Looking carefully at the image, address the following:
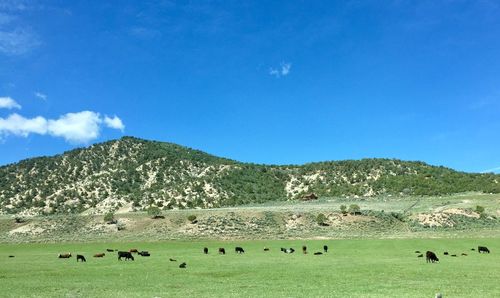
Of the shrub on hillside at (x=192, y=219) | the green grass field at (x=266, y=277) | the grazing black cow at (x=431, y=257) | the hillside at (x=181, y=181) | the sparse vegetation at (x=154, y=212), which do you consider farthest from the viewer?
the hillside at (x=181, y=181)

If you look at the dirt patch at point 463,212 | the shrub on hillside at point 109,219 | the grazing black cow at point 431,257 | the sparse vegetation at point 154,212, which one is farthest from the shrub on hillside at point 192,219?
the grazing black cow at point 431,257

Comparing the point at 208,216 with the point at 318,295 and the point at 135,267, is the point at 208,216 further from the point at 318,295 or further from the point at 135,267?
the point at 318,295

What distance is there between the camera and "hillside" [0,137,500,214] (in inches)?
5861

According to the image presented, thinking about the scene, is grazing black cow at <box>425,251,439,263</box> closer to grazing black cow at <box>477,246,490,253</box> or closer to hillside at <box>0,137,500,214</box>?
grazing black cow at <box>477,246,490,253</box>

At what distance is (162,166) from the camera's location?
181 metres

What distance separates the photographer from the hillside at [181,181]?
14888cm

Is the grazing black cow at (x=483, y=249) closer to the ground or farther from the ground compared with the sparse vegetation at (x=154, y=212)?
closer to the ground

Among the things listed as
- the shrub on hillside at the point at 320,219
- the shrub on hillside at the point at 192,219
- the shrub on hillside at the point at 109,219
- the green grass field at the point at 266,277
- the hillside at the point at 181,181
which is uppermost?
the hillside at the point at 181,181

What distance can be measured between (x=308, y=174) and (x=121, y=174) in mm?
63345

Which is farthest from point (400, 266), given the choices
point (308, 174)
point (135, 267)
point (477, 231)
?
point (308, 174)

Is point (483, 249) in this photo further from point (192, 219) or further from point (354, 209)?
point (192, 219)

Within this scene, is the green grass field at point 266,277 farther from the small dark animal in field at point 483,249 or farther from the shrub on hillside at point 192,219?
the shrub on hillside at point 192,219

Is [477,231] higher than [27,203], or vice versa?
[27,203]

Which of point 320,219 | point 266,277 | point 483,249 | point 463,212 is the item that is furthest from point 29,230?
point 463,212
